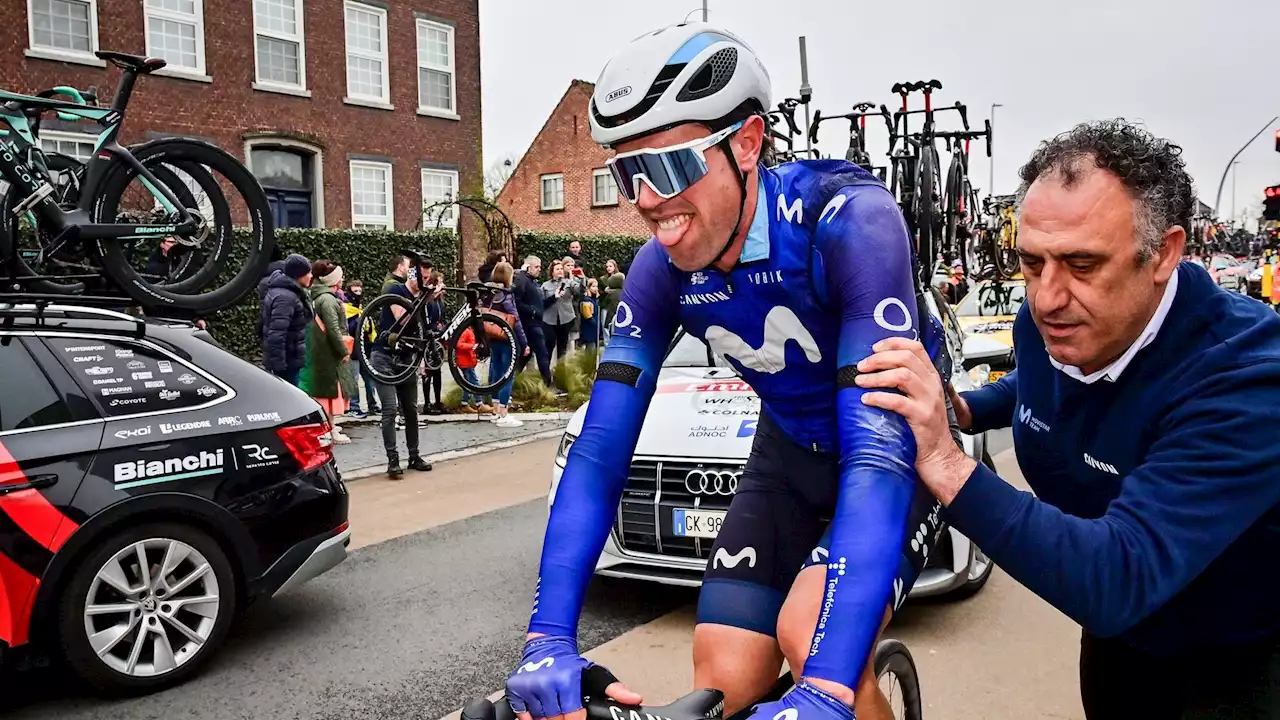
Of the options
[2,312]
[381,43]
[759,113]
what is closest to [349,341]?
[2,312]

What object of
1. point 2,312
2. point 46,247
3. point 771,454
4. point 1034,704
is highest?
point 46,247

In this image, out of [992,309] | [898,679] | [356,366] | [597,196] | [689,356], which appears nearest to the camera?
[898,679]

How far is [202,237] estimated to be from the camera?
14.6 ft

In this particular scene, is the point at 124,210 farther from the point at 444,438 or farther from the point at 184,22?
the point at 184,22

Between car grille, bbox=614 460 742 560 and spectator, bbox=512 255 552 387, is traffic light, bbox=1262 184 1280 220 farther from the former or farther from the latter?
car grille, bbox=614 460 742 560

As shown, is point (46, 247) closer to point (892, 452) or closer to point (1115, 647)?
point (892, 452)

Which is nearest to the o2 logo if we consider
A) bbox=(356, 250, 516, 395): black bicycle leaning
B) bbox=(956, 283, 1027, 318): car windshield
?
bbox=(356, 250, 516, 395): black bicycle leaning

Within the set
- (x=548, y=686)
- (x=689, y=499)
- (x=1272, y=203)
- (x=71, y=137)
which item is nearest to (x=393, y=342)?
(x=689, y=499)

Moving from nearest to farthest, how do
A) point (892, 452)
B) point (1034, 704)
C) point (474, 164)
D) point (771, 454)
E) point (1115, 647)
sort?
point (892, 452), point (1115, 647), point (771, 454), point (1034, 704), point (474, 164)

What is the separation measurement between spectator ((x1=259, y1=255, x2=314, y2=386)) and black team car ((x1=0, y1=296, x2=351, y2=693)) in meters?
4.52

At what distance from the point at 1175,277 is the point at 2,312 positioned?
4.56 m

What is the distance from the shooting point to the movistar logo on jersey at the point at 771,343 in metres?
2.11

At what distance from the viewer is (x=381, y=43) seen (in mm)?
21516

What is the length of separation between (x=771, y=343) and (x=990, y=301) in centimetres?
1260
